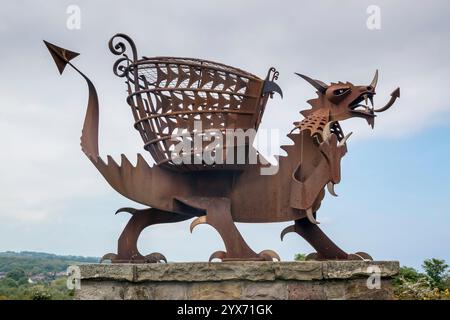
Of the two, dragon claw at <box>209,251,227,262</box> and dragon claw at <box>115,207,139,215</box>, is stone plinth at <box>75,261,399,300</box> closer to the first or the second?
dragon claw at <box>209,251,227,262</box>

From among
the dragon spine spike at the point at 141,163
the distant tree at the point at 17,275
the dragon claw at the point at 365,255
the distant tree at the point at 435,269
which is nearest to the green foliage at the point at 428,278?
the distant tree at the point at 435,269

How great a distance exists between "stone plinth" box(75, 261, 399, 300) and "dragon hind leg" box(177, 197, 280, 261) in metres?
0.38

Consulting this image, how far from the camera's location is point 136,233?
6.07m

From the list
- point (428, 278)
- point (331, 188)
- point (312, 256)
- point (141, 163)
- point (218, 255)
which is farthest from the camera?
point (428, 278)

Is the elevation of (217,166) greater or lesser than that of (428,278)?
greater

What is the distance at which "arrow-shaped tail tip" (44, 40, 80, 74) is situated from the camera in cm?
604

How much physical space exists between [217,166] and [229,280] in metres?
1.11

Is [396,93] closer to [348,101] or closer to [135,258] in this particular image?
[348,101]

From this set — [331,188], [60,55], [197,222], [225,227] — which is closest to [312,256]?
[331,188]

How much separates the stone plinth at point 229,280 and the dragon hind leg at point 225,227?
0.38m

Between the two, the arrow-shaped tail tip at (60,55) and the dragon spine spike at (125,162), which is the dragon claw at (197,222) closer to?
the dragon spine spike at (125,162)
